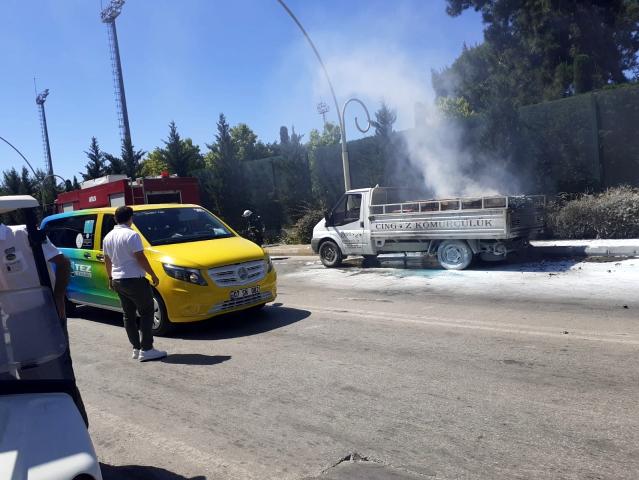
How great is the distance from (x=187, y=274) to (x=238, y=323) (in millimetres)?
1185

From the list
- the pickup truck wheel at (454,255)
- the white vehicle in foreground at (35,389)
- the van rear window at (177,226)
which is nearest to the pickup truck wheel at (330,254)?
the pickup truck wheel at (454,255)

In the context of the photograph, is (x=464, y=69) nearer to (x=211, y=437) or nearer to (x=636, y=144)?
(x=636, y=144)

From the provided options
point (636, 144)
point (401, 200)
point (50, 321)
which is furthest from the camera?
point (636, 144)

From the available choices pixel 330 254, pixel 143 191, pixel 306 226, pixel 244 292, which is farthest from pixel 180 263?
pixel 306 226

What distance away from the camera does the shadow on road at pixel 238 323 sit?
7.17 meters

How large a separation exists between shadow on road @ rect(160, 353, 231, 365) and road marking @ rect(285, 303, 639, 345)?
2.30 m

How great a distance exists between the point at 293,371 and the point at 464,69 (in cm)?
5039

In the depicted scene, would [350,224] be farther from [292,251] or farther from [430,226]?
[292,251]

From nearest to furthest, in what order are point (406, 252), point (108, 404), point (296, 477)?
point (296, 477), point (108, 404), point (406, 252)

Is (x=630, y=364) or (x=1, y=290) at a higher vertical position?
(x=1, y=290)

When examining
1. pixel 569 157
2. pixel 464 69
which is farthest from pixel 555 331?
pixel 464 69

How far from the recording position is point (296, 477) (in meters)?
3.39

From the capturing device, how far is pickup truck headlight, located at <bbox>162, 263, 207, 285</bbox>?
22.5 feet

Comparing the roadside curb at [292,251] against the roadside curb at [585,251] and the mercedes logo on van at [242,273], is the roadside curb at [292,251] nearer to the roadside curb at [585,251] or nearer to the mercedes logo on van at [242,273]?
the roadside curb at [585,251]
